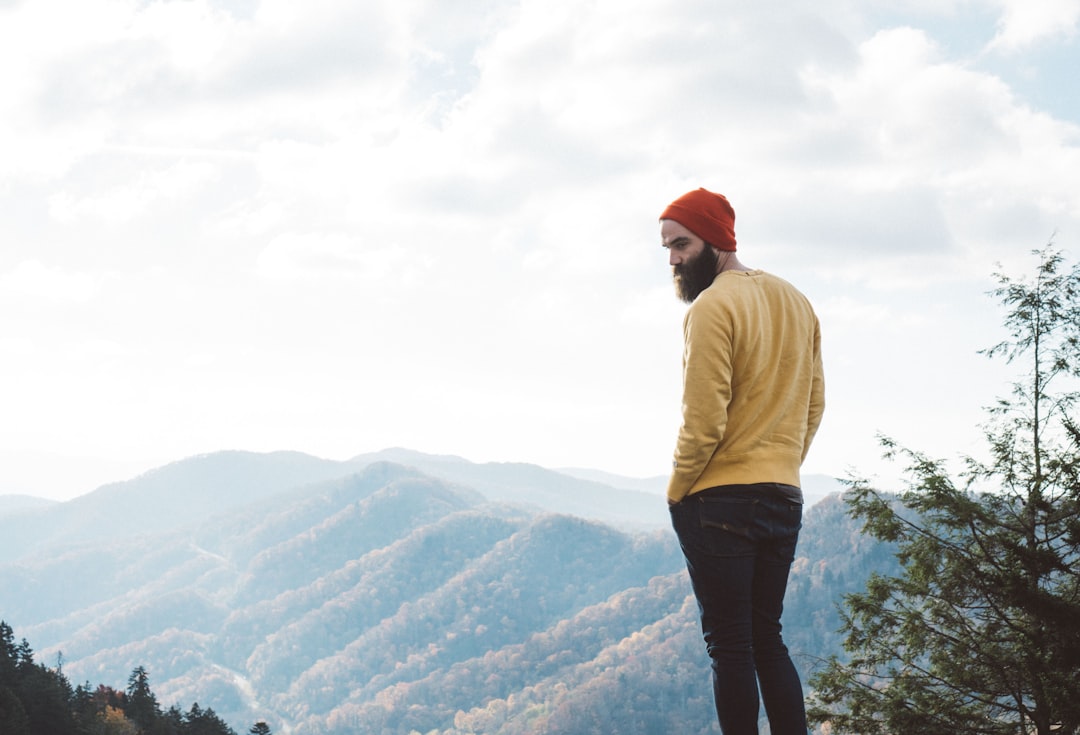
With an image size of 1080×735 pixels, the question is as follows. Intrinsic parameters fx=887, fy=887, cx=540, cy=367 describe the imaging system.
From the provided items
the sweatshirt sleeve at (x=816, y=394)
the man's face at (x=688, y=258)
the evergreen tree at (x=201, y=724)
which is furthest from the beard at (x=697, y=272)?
the evergreen tree at (x=201, y=724)

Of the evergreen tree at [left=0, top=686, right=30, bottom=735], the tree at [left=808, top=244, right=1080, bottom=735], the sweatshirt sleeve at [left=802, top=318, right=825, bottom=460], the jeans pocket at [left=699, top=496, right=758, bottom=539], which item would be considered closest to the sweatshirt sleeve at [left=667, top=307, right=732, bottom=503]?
the jeans pocket at [left=699, top=496, right=758, bottom=539]

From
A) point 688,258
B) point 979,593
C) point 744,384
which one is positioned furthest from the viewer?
point 979,593

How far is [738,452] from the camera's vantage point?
2.79 meters

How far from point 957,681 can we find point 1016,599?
74.1 inches

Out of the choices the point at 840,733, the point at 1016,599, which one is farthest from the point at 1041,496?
the point at 840,733

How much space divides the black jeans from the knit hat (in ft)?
2.74

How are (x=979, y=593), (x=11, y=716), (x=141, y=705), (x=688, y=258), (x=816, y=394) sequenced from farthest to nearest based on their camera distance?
(x=141, y=705) → (x=11, y=716) → (x=979, y=593) → (x=816, y=394) → (x=688, y=258)

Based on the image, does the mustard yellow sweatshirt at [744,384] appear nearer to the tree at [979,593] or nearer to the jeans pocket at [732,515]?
the jeans pocket at [732,515]

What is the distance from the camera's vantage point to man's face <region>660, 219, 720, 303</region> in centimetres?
298

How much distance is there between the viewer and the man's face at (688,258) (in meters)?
2.98

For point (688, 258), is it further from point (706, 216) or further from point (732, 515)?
point (732, 515)

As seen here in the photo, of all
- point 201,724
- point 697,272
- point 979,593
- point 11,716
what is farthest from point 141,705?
point 697,272

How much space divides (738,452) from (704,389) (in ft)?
0.80

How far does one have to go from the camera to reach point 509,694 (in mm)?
177375
